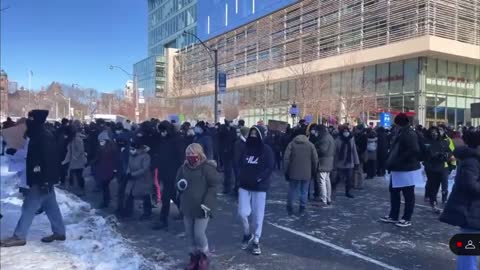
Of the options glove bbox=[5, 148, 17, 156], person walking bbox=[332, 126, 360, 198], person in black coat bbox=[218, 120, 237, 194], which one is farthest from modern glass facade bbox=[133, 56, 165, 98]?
glove bbox=[5, 148, 17, 156]

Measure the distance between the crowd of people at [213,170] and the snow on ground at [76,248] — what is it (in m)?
0.33

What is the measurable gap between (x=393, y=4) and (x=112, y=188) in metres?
28.8

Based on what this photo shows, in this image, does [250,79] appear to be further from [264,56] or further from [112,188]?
[112,188]

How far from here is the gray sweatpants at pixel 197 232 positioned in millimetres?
5184

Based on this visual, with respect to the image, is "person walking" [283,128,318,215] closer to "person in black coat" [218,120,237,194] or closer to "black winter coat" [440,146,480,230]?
"person in black coat" [218,120,237,194]

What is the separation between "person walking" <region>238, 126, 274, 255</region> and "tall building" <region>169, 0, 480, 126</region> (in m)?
25.1

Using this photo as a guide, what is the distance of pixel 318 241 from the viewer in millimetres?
6840

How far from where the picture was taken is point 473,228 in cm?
427

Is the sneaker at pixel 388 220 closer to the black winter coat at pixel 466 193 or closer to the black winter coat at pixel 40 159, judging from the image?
the black winter coat at pixel 466 193

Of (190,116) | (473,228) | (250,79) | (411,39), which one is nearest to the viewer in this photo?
(473,228)

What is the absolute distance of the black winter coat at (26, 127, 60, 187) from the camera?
6046 millimetres

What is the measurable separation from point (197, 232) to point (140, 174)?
319 cm

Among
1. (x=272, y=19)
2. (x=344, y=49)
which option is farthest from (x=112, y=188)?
(x=272, y=19)

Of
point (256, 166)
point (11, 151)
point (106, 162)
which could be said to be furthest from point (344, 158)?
point (11, 151)
